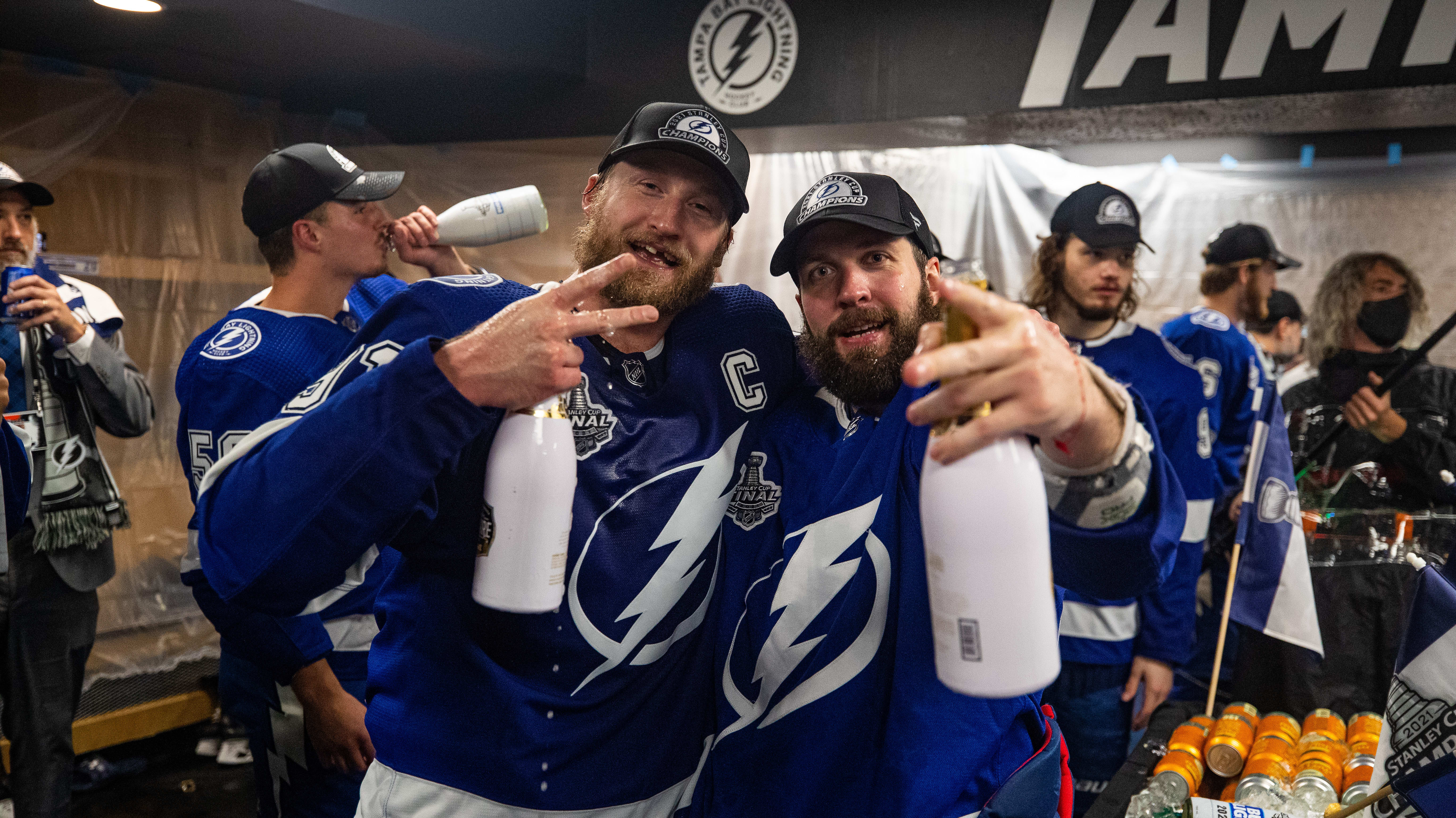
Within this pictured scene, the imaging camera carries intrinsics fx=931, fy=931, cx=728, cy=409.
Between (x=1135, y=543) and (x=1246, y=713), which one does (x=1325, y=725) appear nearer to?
(x=1246, y=713)

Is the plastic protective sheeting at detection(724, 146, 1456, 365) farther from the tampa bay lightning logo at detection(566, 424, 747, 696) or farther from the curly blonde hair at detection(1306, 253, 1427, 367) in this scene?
the tampa bay lightning logo at detection(566, 424, 747, 696)

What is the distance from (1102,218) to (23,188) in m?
3.43

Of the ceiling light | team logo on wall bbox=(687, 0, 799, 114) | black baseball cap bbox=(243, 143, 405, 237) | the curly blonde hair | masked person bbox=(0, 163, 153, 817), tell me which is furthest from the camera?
the curly blonde hair

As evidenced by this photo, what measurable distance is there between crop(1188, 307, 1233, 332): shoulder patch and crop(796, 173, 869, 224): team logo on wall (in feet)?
8.30

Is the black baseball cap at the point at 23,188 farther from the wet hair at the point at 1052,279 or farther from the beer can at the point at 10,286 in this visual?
the wet hair at the point at 1052,279

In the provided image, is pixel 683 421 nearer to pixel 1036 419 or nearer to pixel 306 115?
pixel 1036 419

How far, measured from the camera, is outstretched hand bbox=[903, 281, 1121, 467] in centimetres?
85

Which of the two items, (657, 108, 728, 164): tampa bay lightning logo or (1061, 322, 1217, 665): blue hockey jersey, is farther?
(1061, 322, 1217, 665): blue hockey jersey

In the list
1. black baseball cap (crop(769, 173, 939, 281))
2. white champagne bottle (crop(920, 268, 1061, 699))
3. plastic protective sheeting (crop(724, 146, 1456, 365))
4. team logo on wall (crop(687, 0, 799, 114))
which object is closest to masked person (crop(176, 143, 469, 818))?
black baseball cap (crop(769, 173, 939, 281))

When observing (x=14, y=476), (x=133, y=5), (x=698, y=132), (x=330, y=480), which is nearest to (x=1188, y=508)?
(x=698, y=132)

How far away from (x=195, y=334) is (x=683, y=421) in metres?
4.26

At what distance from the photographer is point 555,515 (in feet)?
3.68

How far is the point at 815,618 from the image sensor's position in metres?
1.34

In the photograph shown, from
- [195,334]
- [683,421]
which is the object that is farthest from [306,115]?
[683,421]
